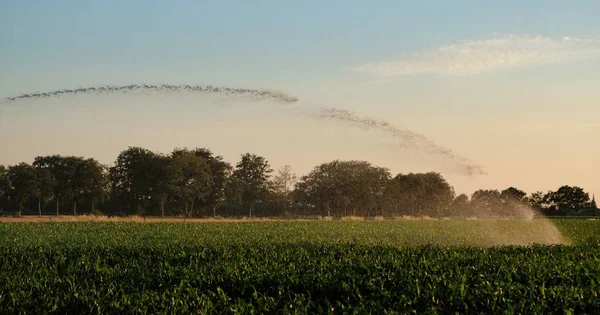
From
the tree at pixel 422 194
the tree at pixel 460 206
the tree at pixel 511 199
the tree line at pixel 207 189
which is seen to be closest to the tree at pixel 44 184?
the tree line at pixel 207 189

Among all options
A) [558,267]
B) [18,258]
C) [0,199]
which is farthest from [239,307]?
[0,199]

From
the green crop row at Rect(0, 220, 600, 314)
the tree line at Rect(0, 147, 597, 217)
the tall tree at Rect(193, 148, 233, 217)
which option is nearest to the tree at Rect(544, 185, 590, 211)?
the tree line at Rect(0, 147, 597, 217)

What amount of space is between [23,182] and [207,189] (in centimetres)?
2794

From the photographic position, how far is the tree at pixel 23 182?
328ft

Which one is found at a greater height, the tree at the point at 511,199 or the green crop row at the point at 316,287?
the tree at the point at 511,199

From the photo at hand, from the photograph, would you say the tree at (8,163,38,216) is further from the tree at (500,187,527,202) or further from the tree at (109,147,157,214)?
the tree at (500,187,527,202)

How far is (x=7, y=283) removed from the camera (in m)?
16.2

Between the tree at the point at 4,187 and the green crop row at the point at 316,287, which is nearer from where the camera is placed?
the green crop row at the point at 316,287

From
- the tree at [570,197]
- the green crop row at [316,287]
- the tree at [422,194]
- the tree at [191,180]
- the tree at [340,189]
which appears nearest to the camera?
the green crop row at [316,287]

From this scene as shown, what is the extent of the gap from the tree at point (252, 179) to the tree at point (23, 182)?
3453 centimetres

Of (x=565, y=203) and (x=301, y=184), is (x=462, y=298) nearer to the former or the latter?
(x=301, y=184)

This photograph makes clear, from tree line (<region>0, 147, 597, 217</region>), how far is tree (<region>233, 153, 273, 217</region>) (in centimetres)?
18

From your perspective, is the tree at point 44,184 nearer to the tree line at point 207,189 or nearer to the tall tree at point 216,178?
the tree line at point 207,189

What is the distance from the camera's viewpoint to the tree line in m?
103
